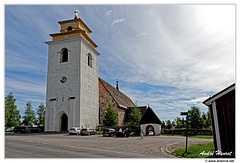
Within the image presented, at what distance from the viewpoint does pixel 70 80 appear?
35.3 m

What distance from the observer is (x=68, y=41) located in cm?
3644

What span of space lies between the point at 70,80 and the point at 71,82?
1.61 ft

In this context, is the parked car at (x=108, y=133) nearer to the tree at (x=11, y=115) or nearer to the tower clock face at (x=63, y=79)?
the tower clock face at (x=63, y=79)

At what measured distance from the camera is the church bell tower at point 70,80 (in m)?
34.2

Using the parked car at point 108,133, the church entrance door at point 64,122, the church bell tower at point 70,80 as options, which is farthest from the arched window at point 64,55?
the parked car at point 108,133

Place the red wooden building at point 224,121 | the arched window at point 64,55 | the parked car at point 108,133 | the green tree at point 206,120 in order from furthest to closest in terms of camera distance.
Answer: the green tree at point 206,120 < the arched window at point 64,55 < the parked car at point 108,133 < the red wooden building at point 224,121

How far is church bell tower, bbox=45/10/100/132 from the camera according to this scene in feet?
112

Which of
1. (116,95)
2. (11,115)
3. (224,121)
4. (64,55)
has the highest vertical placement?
(64,55)

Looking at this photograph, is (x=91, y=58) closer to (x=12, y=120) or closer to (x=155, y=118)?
(x=155, y=118)

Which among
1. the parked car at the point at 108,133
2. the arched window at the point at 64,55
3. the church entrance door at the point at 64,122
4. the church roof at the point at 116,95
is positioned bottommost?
the parked car at the point at 108,133

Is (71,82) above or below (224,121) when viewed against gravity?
above

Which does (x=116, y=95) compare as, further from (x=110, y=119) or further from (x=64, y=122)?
(x=64, y=122)

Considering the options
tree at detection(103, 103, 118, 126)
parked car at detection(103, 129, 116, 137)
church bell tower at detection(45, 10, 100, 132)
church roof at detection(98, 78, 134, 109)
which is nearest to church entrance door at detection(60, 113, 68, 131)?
church bell tower at detection(45, 10, 100, 132)

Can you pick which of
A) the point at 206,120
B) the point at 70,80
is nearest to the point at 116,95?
the point at 70,80
